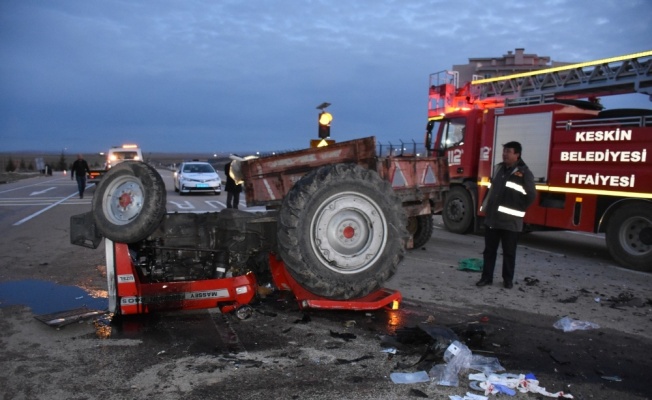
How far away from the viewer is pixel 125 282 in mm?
4906

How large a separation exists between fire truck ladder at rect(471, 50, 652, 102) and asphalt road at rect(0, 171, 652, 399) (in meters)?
7.10

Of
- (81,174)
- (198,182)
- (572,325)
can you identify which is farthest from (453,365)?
(81,174)

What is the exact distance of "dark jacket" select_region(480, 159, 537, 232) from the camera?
266 inches

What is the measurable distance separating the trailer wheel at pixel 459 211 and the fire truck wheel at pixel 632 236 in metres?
3.32

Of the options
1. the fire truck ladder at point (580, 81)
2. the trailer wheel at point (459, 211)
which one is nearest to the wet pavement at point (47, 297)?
the trailer wheel at point (459, 211)

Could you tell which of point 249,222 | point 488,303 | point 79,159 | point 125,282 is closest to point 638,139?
point 488,303

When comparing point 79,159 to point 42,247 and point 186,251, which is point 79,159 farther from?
point 186,251

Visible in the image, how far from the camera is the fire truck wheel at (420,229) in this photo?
952cm

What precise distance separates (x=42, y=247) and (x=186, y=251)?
5387mm

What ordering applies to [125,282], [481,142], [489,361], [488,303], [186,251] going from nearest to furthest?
[489,361]
[125,282]
[186,251]
[488,303]
[481,142]

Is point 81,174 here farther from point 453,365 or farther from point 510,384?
point 510,384

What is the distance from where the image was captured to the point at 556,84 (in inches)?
579

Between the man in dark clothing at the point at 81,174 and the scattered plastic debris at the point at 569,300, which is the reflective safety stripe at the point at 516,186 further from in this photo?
the man in dark clothing at the point at 81,174

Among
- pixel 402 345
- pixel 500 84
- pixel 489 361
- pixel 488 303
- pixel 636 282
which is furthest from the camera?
pixel 500 84
